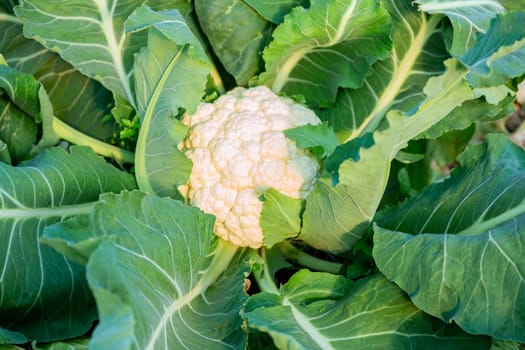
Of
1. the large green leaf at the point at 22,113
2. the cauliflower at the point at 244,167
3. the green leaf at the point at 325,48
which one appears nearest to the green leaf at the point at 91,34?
the large green leaf at the point at 22,113

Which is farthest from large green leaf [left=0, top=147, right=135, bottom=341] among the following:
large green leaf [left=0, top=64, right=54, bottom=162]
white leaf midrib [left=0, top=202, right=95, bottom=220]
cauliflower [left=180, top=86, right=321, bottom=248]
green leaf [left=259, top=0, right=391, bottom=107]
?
green leaf [left=259, top=0, right=391, bottom=107]

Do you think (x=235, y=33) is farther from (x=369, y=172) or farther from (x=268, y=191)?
(x=369, y=172)

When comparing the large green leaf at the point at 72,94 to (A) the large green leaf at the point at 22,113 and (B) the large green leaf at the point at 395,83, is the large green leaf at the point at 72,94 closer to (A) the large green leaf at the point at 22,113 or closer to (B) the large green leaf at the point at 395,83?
(A) the large green leaf at the point at 22,113

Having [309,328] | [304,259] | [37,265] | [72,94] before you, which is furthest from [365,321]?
[72,94]

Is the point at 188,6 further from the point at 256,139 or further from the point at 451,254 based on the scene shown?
the point at 451,254

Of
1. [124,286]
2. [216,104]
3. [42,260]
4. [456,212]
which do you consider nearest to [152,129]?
[216,104]
